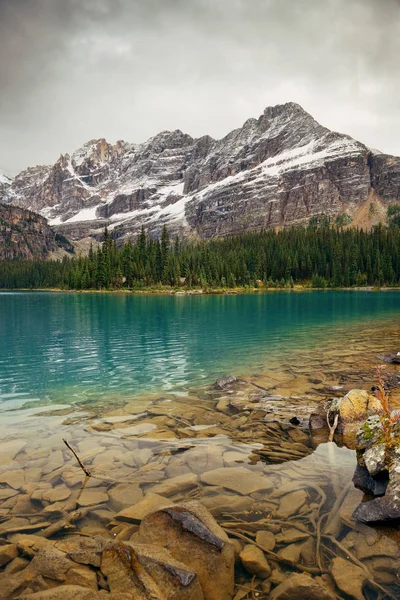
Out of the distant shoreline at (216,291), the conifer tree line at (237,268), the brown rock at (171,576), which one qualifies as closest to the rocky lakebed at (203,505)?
the brown rock at (171,576)

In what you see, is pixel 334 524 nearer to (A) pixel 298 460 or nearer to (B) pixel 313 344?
(A) pixel 298 460

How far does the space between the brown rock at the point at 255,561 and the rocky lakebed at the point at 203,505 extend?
0.02 metres

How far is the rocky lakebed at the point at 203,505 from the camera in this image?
600 cm

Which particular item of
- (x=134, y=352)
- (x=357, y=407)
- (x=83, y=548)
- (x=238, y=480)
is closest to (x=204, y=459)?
(x=238, y=480)

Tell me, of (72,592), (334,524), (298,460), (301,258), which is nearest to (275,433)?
(298,460)

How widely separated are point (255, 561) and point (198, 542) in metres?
1.11

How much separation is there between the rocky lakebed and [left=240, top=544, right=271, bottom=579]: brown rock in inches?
0.7

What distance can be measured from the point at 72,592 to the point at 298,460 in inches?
282

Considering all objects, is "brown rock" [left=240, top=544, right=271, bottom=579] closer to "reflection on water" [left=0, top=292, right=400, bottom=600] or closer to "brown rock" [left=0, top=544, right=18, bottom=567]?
"reflection on water" [left=0, top=292, right=400, bottom=600]

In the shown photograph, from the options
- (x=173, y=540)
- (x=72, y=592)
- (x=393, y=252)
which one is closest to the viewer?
(x=72, y=592)

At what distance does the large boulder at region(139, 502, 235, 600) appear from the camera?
6.07 meters

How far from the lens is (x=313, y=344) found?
34.1 metres

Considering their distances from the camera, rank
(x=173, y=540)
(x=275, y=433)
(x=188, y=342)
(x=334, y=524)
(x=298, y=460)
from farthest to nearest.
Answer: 1. (x=188, y=342)
2. (x=275, y=433)
3. (x=298, y=460)
4. (x=334, y=524)
5. (x=173, y=540)

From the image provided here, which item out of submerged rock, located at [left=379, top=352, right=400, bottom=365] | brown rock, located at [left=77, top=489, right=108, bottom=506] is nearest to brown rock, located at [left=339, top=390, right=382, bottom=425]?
brown rock, located at [left=77, top=489, right=108, bottom=506]
